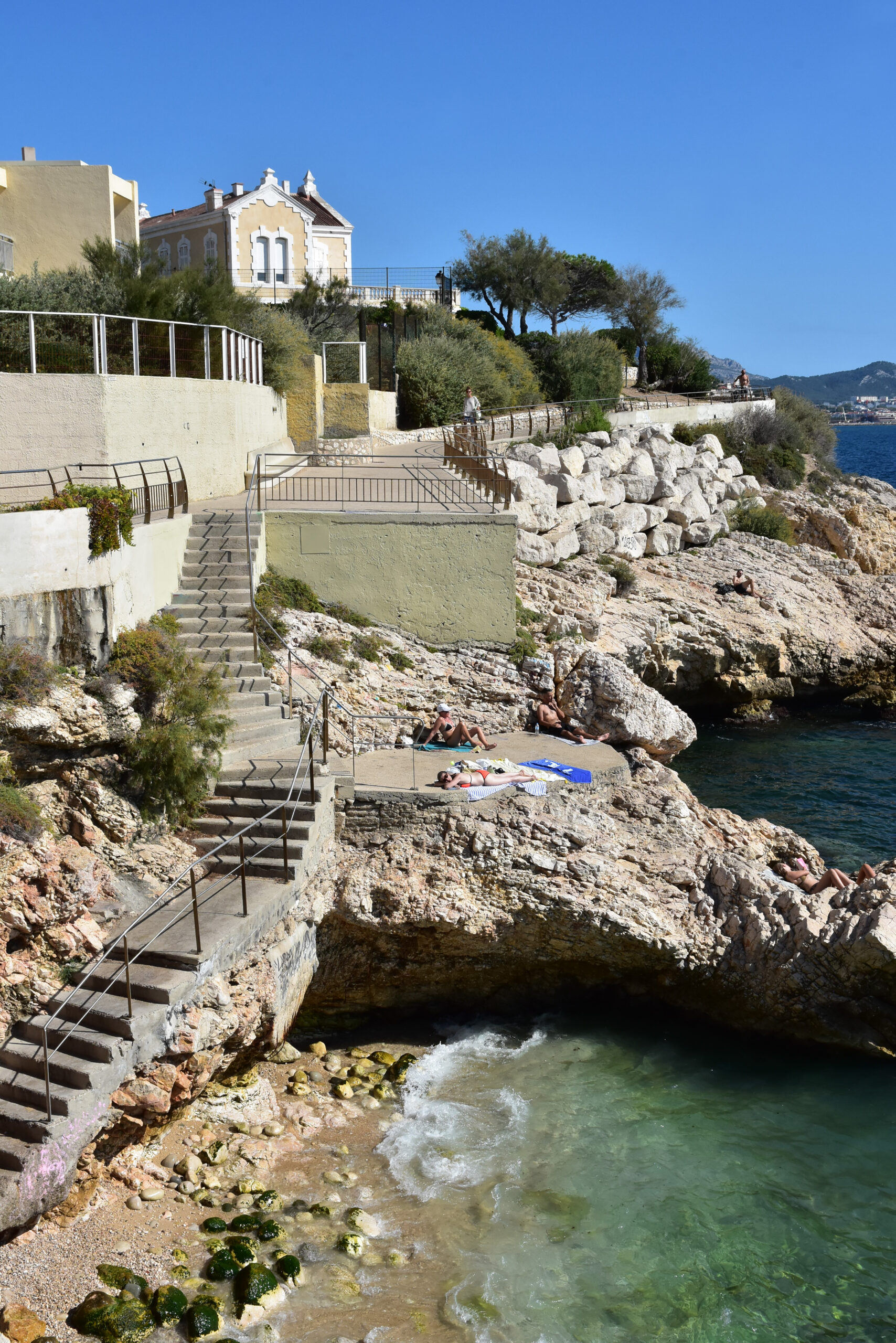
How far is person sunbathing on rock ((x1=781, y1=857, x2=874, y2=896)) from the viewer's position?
14836 mm

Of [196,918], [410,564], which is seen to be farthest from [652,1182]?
[410,564]

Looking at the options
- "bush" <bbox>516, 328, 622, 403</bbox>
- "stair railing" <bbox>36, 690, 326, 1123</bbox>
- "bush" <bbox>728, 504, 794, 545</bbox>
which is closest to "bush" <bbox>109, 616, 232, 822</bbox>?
"stair railing" <bbox>36, 690, 326, 1123</bbox>

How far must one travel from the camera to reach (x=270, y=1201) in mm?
10828

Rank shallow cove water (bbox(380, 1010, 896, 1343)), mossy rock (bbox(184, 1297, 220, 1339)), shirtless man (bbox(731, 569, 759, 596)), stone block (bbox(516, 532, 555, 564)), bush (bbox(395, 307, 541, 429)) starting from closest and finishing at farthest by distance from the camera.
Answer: mossy rock (bbox(184, 1297, 220, 1339)) < shallow cove water (bbox(380, 1010, 896, 1343)) < stone block (bbox(516, 532, 555, 564)) < shirtless man (bbox(731, 569, 759, 596)) < bush (bbox(395, 307, 541, 429))

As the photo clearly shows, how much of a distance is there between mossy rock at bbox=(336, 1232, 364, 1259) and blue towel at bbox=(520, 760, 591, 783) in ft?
21.4

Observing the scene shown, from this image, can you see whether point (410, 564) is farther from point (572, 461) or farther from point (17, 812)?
point (572, 461)

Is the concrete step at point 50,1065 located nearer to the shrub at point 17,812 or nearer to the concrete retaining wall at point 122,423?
the shrub at point 17,812

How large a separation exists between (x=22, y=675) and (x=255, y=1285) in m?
6.64

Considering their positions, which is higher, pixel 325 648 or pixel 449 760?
pixel 325 648

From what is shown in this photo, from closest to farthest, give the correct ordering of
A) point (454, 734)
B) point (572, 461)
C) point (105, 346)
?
point (454, 734), point (105, 346), point (572, 461)

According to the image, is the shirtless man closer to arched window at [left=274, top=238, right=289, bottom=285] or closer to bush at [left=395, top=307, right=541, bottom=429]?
bush at [left=395, top=307, right=541, bottom=429]

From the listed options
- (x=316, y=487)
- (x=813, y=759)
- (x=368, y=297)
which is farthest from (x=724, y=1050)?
(x=368, y=297)

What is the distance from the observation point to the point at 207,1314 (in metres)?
9.34

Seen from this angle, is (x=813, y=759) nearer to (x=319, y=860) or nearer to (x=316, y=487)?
(x=316, y=487)
